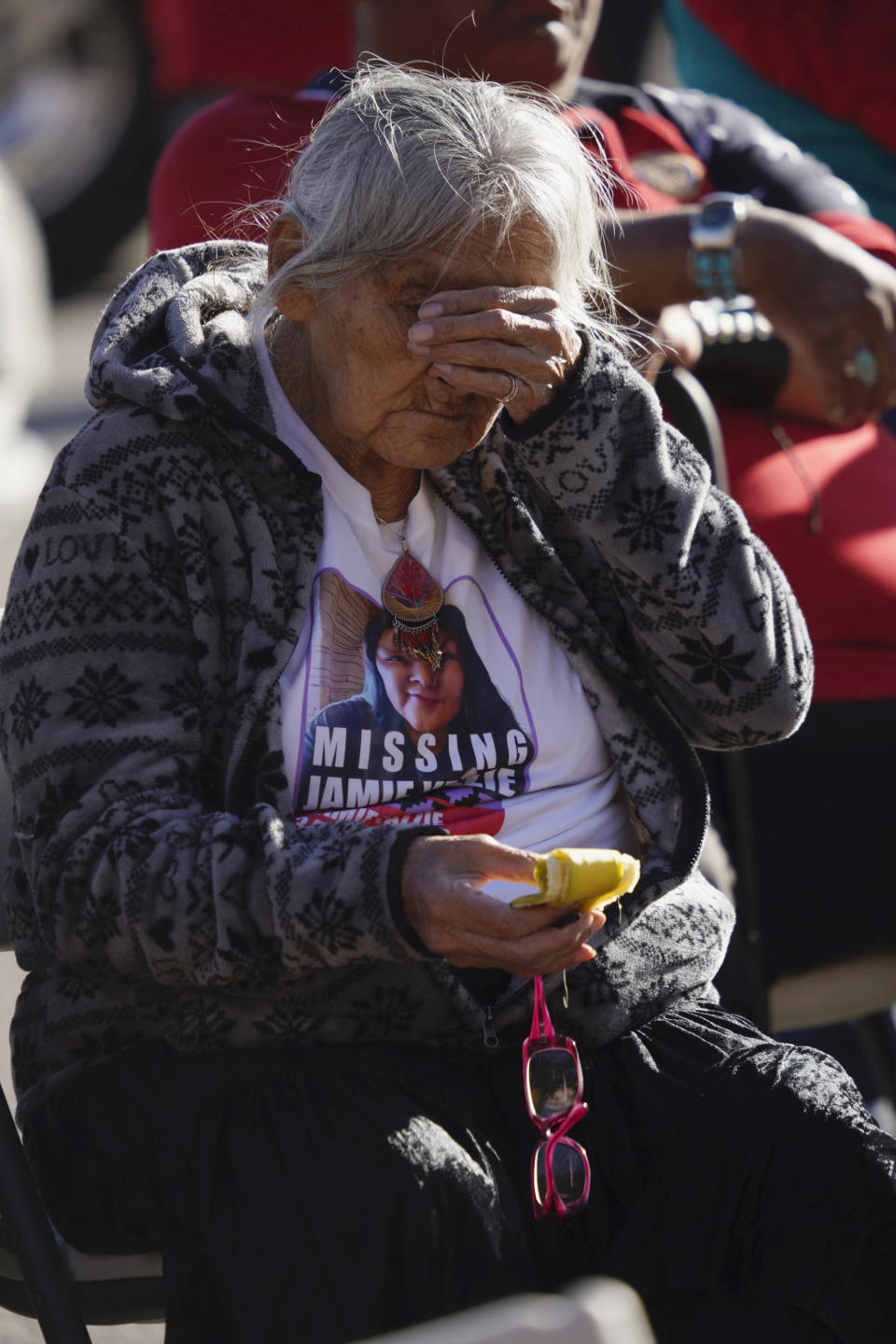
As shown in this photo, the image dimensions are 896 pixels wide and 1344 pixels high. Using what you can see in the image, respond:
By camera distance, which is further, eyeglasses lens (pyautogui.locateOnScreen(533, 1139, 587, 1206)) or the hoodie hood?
the hoodie hood

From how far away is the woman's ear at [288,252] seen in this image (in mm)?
1902

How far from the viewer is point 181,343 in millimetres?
1902

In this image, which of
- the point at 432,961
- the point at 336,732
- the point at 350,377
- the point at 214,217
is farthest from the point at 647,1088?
the point at 214,217

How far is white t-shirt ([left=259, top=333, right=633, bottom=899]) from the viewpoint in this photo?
1849mm

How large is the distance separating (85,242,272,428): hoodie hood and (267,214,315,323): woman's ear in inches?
3.0

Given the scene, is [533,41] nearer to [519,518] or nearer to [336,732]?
[519,518]

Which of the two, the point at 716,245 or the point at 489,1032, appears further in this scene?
the point at 716,245

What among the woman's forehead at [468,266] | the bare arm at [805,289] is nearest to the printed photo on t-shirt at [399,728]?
the woman's forehead at [468,266]

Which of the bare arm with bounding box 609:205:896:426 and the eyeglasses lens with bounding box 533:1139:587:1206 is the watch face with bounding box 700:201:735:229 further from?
the eyeglasses lens with bounding box 533:1139:587:1206

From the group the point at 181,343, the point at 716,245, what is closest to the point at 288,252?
the point at 181,343

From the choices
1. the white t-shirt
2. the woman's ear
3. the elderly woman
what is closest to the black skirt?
the elderly woman

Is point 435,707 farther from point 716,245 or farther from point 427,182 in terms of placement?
point 716,245

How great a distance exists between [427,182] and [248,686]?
0.54 metres

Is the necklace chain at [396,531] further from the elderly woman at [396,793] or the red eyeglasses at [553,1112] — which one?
the red eyeglasses at [553,1112]
